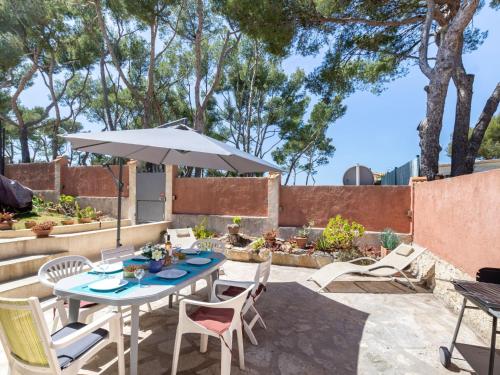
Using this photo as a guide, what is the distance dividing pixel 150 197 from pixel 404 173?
8249mm

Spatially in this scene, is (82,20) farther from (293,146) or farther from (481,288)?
(481,288)

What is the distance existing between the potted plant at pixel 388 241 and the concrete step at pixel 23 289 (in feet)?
21.2

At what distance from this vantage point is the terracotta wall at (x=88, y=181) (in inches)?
431

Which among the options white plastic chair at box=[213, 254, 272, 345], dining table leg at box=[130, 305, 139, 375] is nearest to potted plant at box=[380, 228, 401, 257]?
white plastic chair at box=[213, 254, 272, 345]

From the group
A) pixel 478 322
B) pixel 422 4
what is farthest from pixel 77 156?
pixel 478 322

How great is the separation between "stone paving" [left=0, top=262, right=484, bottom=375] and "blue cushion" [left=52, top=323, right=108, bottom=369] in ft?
1.81

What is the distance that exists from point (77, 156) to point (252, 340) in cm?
2753

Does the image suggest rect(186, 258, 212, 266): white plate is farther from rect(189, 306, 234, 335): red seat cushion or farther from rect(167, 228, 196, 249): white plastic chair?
rect(167, 228, 196, 249): white plastic chair

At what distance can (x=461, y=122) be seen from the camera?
23.7 ft

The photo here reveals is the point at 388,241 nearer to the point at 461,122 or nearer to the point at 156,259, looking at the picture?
the point at 461,122

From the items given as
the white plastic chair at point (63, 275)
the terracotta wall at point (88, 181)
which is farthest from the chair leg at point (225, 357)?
the terracotta wall at point (88, 181)

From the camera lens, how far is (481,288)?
2.54 m

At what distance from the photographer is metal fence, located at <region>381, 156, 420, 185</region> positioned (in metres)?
7.59

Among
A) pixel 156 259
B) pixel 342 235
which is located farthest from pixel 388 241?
pixel 156 259
